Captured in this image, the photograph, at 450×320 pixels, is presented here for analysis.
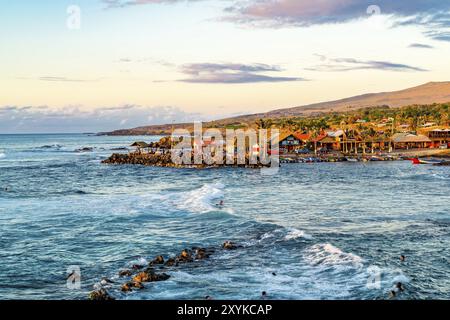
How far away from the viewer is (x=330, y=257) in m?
18.7

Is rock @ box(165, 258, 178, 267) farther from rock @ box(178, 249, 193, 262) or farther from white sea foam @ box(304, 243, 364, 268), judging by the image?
white sea foam @ box(304, 243, 364, 268)

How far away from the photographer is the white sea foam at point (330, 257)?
58.6 feet

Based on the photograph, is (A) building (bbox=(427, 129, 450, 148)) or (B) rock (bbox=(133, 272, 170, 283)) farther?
(A) building (bbox=(427, 129, 450, 148))

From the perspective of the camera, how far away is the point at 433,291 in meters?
14.7

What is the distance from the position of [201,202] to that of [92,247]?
1405 centimetres

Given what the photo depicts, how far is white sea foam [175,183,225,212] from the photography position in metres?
32.4

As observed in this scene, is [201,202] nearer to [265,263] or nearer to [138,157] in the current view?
[265,263]

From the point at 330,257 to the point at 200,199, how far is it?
61.5 ft

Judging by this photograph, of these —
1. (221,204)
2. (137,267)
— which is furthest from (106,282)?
(221,204)

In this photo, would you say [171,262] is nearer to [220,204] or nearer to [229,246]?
[229,246]

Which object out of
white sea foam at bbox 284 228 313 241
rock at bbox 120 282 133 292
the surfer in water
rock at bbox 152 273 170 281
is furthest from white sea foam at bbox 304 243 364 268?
the surfer in water

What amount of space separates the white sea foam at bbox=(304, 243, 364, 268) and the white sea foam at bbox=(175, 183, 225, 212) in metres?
12.0

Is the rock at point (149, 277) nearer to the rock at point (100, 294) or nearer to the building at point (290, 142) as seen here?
the rock at point (100, 294)

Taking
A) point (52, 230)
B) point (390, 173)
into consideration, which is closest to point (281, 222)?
point (52, 230)
